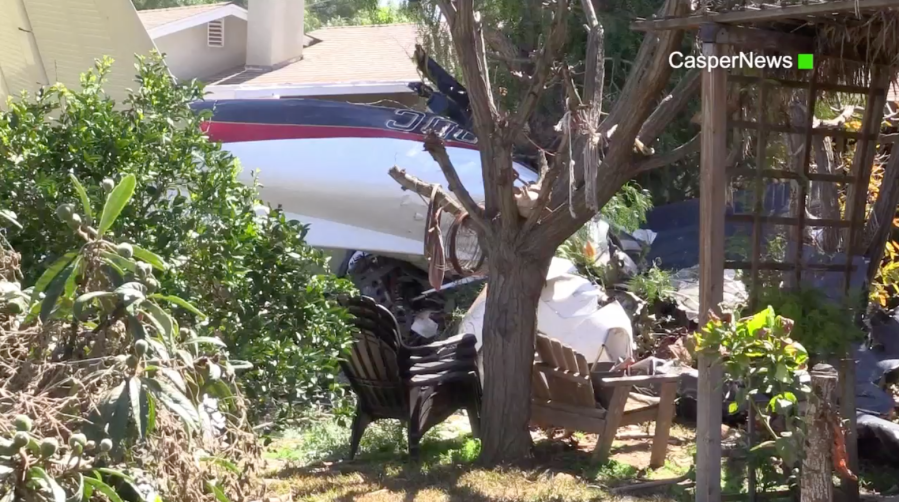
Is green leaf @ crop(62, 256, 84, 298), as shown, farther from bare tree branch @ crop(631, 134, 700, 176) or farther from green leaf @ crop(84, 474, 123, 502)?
bare tree branch @ crop(631, 134, 700, 176)

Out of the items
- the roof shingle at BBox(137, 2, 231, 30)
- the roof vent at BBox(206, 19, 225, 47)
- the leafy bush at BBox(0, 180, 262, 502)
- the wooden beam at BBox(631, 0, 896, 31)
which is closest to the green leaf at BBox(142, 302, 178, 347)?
the leafy bush at BBox(0, 180, 262, 502)

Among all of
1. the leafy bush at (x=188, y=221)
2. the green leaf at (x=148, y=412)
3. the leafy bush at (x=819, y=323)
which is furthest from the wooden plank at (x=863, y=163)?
the green leaf at (x=148, y=412)

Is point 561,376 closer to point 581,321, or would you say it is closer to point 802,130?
point 581,321

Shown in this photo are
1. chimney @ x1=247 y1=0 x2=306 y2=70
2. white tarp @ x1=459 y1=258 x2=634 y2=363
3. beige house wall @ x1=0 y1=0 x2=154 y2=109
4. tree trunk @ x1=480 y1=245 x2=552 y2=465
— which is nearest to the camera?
beige house wall @ x1=0 y1=0 x2=154 y2=109

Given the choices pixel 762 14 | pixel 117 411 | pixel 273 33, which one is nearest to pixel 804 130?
pixel 762 14

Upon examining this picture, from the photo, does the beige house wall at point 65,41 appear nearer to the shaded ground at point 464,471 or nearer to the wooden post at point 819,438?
the shaded ground at point 464,471

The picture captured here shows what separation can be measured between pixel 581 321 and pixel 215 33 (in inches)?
493

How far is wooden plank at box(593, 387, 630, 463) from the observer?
6730 mm

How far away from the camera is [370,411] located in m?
6.94

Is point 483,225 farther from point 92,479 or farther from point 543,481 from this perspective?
point 92,479

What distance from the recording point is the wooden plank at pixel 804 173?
563 cm

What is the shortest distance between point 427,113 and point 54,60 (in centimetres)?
614

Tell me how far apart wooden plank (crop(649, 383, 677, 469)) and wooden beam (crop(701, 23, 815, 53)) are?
2.48m

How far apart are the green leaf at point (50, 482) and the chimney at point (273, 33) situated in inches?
656
